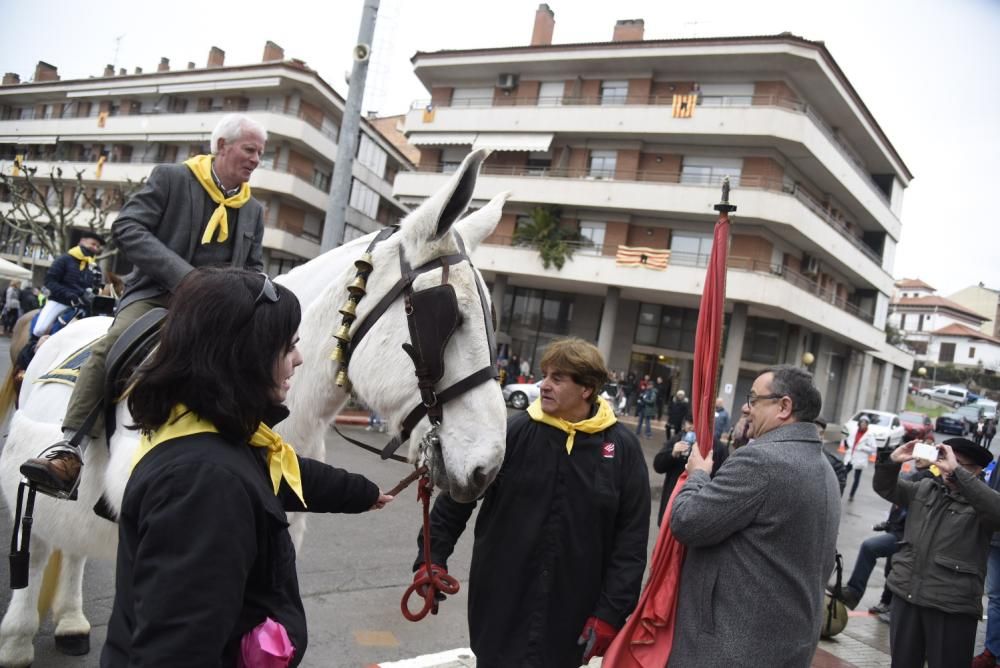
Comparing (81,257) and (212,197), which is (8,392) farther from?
(212,197)

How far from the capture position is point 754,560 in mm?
2461

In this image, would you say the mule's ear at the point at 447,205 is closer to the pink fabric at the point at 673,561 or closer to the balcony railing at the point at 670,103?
the pink fabric at the point at 673,561

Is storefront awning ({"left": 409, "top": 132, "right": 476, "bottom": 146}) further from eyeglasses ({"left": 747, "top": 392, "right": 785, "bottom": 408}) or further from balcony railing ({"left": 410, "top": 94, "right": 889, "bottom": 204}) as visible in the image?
eyeglasses ({"left": 747, "top": 392, "right": 785, "bottom": 408})

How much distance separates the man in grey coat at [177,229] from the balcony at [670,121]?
25243 millimetres

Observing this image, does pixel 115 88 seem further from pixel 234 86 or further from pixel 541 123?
pixel 541 123

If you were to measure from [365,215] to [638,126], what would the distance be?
17.3 m

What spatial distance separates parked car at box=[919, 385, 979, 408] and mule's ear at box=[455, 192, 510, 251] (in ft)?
196

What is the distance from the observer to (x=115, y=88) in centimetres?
3941

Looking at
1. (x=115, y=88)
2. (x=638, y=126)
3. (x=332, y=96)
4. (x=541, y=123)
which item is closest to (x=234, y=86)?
(x=332, y=96)

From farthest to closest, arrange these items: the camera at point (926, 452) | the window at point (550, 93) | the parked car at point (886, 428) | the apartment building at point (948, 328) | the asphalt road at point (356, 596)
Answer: the apartment building at point (948, 328) < the window at point (550, 93) < the parked car at point (886, 428) < the camera at point (926, 452) < the asphalt road at point (356, 596)

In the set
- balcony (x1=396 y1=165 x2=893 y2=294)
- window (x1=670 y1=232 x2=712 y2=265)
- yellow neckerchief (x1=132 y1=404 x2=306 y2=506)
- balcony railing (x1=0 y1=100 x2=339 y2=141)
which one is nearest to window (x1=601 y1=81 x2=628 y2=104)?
balcony (x1=396 y1=165 x2=893 y2=294)

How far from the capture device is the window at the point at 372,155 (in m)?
36.6

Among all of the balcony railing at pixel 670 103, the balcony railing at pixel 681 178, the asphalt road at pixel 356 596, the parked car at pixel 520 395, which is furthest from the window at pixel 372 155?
the asphalt road at pixel 356 596

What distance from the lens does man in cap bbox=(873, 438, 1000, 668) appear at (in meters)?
4.05
